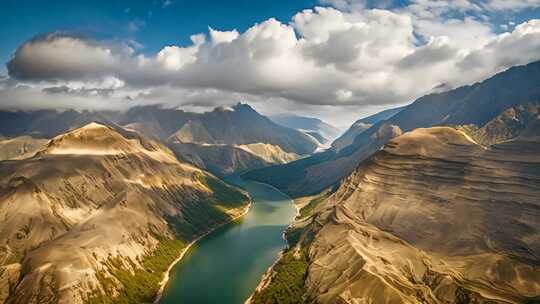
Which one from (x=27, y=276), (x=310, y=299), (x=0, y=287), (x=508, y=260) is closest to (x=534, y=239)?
(x=508, y=260)

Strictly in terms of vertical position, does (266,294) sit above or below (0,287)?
below

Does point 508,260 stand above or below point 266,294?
above

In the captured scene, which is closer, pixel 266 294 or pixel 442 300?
pixel 442 300

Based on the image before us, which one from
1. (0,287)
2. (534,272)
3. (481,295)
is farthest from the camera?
(0,287)

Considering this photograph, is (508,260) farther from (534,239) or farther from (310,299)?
(310,299)

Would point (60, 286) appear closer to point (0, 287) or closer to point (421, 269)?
point (0, 287)

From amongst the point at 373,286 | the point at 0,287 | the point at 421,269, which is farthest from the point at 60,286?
the point at 421,269

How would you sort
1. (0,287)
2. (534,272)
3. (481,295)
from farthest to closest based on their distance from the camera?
1. (0,287)
2. (534,272)
3. (481,295)

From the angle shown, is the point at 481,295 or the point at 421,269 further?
the point at 421,269
